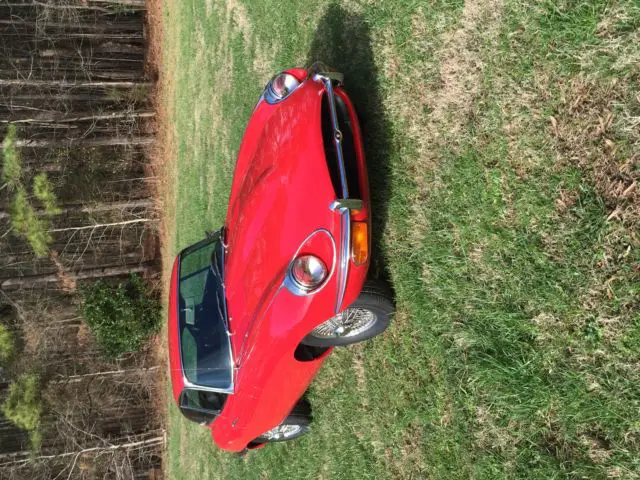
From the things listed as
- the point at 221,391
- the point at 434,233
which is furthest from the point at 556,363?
the point at 221,391

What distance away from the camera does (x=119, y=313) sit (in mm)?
9969

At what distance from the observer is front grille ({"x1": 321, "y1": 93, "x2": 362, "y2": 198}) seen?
3.68 metres

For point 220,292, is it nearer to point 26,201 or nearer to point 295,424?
point 295,424

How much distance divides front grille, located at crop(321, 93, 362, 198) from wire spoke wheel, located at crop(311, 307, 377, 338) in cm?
98

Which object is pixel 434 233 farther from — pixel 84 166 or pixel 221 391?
pixel 84 166

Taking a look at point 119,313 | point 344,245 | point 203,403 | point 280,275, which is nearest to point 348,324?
point 280,275

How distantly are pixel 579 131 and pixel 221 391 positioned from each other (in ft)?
10.5

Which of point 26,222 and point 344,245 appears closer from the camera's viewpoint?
point 344,245

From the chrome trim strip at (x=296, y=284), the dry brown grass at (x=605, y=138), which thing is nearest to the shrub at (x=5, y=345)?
the chrome trim strip at (x=296, y=284)

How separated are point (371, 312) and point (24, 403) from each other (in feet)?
28.4

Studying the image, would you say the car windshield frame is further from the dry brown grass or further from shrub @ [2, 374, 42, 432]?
shrub @ [2, 374, 42, 432]

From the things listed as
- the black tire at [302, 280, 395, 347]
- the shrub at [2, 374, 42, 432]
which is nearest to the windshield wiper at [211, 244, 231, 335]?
the black tire at [302, 280, 395, 347]

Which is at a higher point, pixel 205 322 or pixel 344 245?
pixel 344 245

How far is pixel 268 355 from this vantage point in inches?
151
